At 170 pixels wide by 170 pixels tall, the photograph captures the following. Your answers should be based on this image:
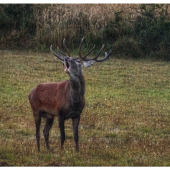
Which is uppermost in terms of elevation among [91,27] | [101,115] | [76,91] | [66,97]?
[91,27]

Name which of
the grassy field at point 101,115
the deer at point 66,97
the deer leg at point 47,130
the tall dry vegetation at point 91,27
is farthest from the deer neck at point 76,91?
the tall dry vegetation at point 91,27

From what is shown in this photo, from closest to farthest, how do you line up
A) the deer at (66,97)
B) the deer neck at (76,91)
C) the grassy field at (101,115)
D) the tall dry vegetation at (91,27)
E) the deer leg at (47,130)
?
1. the grassy field at (101,115)
2. the deer at (66,97)
3. the deer neck at (76,91)
4. the deer leg at (47,130)
5. the tall dry vegetation at (91,27)

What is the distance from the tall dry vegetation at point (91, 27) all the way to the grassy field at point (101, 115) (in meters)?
1.03

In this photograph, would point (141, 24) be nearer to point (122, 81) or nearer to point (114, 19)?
point (114, 19)

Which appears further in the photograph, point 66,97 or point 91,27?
point 91,27

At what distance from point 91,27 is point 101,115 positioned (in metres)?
10.7

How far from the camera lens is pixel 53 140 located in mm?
10672

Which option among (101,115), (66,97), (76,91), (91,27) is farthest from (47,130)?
(91,27)

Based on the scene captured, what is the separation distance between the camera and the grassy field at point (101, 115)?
29.0 ft

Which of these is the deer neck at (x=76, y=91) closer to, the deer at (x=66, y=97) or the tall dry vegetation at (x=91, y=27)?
the deer at (x=66, y=97)

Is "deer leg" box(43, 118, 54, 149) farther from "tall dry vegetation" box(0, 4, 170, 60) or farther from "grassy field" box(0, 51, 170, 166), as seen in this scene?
"tall dry vegetation" box(0, 4, 170, 60)

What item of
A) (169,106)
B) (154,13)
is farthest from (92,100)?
(154,13)

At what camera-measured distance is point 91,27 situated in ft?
76.8

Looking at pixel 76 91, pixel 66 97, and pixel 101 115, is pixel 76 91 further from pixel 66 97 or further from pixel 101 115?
pixel 101 115
